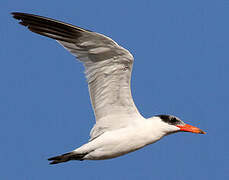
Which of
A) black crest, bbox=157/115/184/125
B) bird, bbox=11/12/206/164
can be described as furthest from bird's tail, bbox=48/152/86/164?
A: black crest, bbox=157/115/184/125

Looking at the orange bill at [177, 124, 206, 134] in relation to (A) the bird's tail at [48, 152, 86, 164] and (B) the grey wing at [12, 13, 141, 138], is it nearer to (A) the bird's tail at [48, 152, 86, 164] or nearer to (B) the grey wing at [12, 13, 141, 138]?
(B) the grey wing at [12, 13, 141, 138]

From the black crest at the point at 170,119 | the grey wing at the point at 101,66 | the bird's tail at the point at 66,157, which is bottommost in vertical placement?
the bird's tail at the point at 66,157

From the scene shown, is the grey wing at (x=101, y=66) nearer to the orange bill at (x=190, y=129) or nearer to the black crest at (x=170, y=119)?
the black crest at (x=170, y=119)

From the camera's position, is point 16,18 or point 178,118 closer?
point 16,18

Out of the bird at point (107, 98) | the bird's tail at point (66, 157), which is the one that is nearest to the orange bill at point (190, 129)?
the bird at point (107, 98)

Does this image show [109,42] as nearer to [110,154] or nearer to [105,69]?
[105,69]

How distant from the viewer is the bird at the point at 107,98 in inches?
461

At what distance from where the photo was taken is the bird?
38.4 feet

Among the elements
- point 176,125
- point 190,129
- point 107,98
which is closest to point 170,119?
point 176,125

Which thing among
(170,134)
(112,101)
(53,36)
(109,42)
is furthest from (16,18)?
(170,134)

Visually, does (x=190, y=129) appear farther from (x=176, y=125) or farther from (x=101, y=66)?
(x=101, y=66)

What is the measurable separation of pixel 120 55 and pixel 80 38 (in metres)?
0.94

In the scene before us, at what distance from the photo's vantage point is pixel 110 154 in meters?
11.8

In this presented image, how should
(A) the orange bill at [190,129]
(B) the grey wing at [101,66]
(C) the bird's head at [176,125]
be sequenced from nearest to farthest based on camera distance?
(B) the grey wing at [101,66] → (C) the bird's head at [176,125] → (A) the orange bill at [190,129]
